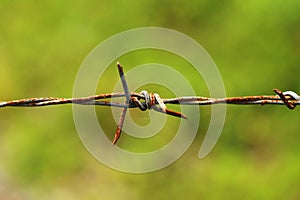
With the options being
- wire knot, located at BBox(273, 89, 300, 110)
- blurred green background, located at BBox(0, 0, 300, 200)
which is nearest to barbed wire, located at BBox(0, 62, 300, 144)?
wire knot, located at BBox(273, 89, 300, 110)

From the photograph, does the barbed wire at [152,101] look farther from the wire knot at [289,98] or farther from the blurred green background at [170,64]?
the blurred green background at [170,64]

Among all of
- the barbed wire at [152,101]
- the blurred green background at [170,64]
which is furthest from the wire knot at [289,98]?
the blurred green background at [170,64]

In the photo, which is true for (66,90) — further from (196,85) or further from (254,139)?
(254,139)

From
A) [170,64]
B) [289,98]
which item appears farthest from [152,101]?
[170,64]

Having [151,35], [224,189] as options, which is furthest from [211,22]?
[224,189]

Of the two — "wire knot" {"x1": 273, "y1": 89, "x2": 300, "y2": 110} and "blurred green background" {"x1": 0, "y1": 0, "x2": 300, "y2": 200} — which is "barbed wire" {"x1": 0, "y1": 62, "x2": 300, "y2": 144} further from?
"blurred green background" {"x1": 0, "y1": 0, "x2": 300, "y2": 200}

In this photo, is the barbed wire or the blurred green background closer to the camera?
the barbed wire

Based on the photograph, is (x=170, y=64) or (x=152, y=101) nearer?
(x=152, y=101)

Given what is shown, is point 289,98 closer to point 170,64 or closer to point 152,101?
point 152,101

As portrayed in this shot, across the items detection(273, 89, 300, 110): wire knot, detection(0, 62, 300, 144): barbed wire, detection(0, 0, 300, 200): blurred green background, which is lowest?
detection(273, 89, 300, 110): wire knot
